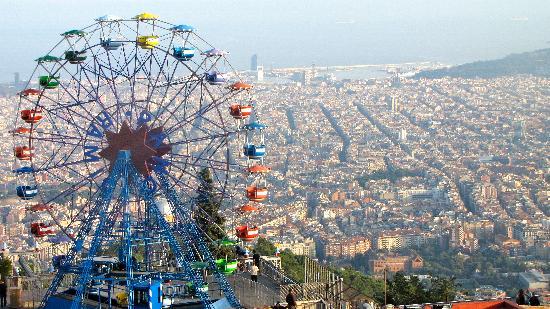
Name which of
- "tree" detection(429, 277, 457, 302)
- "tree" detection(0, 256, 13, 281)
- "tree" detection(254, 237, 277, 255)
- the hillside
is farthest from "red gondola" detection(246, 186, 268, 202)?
A: the hillside

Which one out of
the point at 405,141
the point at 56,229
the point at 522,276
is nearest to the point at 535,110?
the point at 405,141

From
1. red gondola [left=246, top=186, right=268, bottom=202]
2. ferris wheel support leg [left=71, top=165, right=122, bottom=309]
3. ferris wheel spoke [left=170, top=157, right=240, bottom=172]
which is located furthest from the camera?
red gondola [left=246, top=186, right=268, bottom=202]

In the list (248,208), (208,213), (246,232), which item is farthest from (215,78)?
(208,213)

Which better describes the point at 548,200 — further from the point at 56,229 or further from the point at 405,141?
the point at 56,229

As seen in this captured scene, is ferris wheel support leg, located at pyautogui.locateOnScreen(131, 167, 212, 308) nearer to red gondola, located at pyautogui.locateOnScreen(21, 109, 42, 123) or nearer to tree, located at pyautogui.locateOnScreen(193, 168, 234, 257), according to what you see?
tree, located at pyautogui.locateOnScreen(193, 168, 234, 257)

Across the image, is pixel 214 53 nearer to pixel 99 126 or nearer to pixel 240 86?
pixel 240 86

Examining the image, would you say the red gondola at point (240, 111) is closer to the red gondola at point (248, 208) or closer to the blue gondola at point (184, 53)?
the blue gondola at point (184, 53)

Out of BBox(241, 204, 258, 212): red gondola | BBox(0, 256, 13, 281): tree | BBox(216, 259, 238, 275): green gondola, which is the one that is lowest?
A: BBox(0, 256, 13, 281): tree

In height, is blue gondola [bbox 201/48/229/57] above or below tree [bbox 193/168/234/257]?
above
